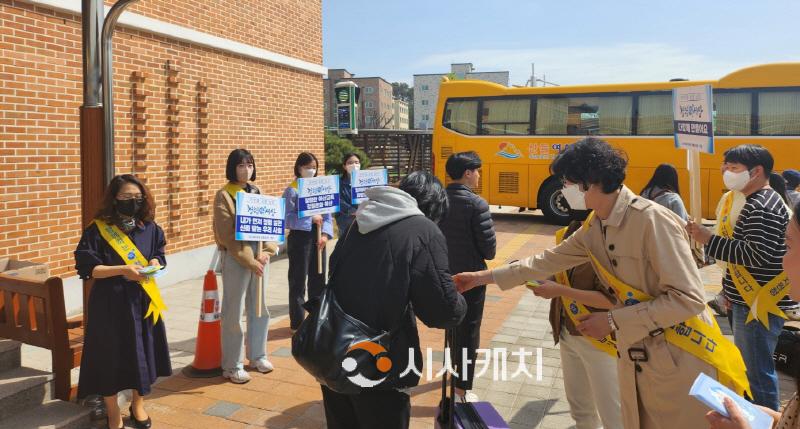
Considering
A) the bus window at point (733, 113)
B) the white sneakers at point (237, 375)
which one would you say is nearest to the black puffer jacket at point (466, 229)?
the white sneakers at point (237, 375)

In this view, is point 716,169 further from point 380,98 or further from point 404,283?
point 380,98

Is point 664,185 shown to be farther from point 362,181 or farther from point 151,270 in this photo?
point 151,270

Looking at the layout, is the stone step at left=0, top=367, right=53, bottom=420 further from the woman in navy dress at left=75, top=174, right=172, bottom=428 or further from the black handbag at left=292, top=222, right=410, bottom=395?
the black handbag at left=292, top=222, right=410, bottom=395

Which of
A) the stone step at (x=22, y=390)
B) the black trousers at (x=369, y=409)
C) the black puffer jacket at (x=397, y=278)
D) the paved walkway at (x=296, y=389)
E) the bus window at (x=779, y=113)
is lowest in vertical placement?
the paved walkway at (x=296, y=389)

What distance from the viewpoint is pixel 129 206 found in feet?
12.6

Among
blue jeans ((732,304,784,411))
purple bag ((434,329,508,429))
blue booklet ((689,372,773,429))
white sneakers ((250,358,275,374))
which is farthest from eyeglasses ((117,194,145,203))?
blue jeans ((732,304,784,411))

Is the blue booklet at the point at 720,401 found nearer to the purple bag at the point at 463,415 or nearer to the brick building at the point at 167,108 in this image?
the purple bag at the point at 463,415

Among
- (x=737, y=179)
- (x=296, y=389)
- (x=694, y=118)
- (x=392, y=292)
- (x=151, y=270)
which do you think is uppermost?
(x=694, y=118)

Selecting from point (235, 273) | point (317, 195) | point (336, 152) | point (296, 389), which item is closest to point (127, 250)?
point (235, 273)

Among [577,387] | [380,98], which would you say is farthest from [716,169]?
[380,98]

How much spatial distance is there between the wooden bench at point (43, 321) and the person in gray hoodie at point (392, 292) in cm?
241

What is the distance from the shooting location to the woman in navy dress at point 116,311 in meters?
3.74

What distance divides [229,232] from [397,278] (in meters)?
2.71

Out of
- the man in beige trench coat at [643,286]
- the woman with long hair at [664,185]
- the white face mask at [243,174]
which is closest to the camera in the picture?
the man in beige trench coat at [643,286]
